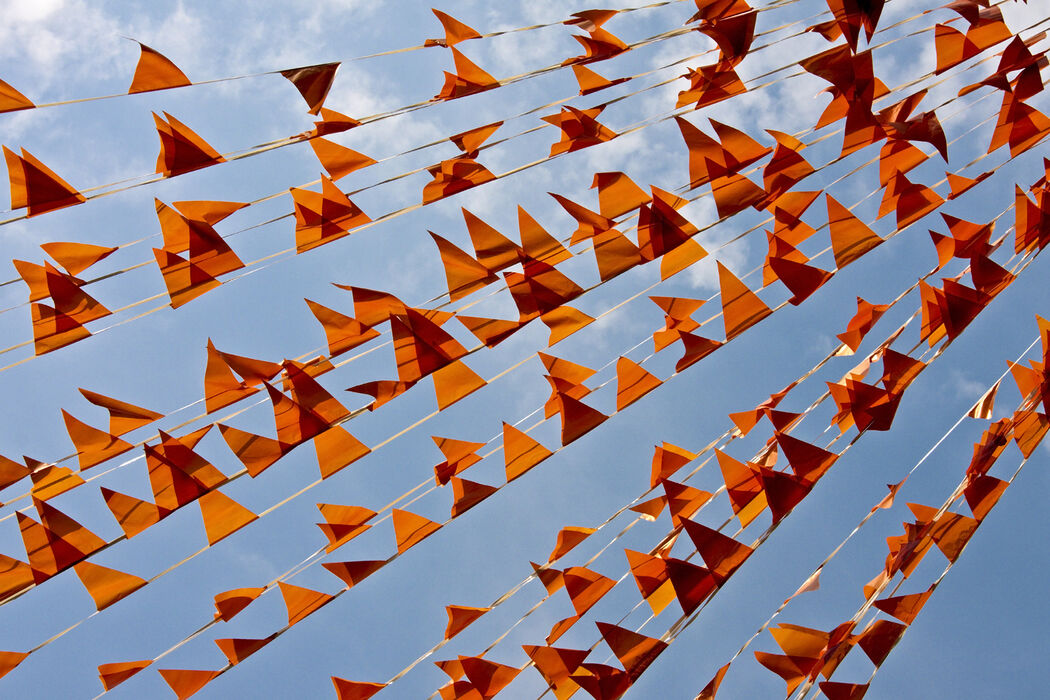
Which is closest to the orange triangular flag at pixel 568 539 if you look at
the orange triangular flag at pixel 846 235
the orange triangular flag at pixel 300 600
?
the orange triangular flag at pixel 300 600

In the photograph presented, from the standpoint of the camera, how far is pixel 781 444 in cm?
356

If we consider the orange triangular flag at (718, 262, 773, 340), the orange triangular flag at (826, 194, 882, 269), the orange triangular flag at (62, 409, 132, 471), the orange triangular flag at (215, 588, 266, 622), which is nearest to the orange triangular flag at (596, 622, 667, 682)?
the orange triangular flag at (718, 262, 773, 340)

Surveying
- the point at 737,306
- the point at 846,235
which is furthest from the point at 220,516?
the point at 846,235

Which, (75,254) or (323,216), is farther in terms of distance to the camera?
(323,216)

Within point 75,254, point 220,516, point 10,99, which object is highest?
point 10,99

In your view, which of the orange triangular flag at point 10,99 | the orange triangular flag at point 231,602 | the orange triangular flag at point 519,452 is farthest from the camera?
the orange triangular flag at point 519,452

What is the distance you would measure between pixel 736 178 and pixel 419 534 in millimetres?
1960

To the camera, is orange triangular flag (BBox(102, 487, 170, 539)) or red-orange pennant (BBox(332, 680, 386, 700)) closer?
orange triangular flag (BBox(102, 487, 170, 539))

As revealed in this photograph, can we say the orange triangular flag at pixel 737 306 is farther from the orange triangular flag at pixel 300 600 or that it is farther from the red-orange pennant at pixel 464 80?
the orange triangular flag at pixel 300 600

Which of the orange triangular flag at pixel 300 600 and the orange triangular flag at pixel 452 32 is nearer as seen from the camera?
the orange triangular flag at pixel 452 32

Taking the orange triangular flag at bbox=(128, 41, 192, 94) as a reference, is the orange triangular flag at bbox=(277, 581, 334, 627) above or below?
below

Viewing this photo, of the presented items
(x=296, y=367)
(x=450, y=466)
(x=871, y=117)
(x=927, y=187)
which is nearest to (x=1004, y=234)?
(x=927, y=187)

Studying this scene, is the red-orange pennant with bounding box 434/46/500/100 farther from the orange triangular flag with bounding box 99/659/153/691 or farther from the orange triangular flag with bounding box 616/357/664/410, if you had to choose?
the orange triangular flag with bounding box 99/659/153/691

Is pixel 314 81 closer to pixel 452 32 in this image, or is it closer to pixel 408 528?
pixel 452 32
